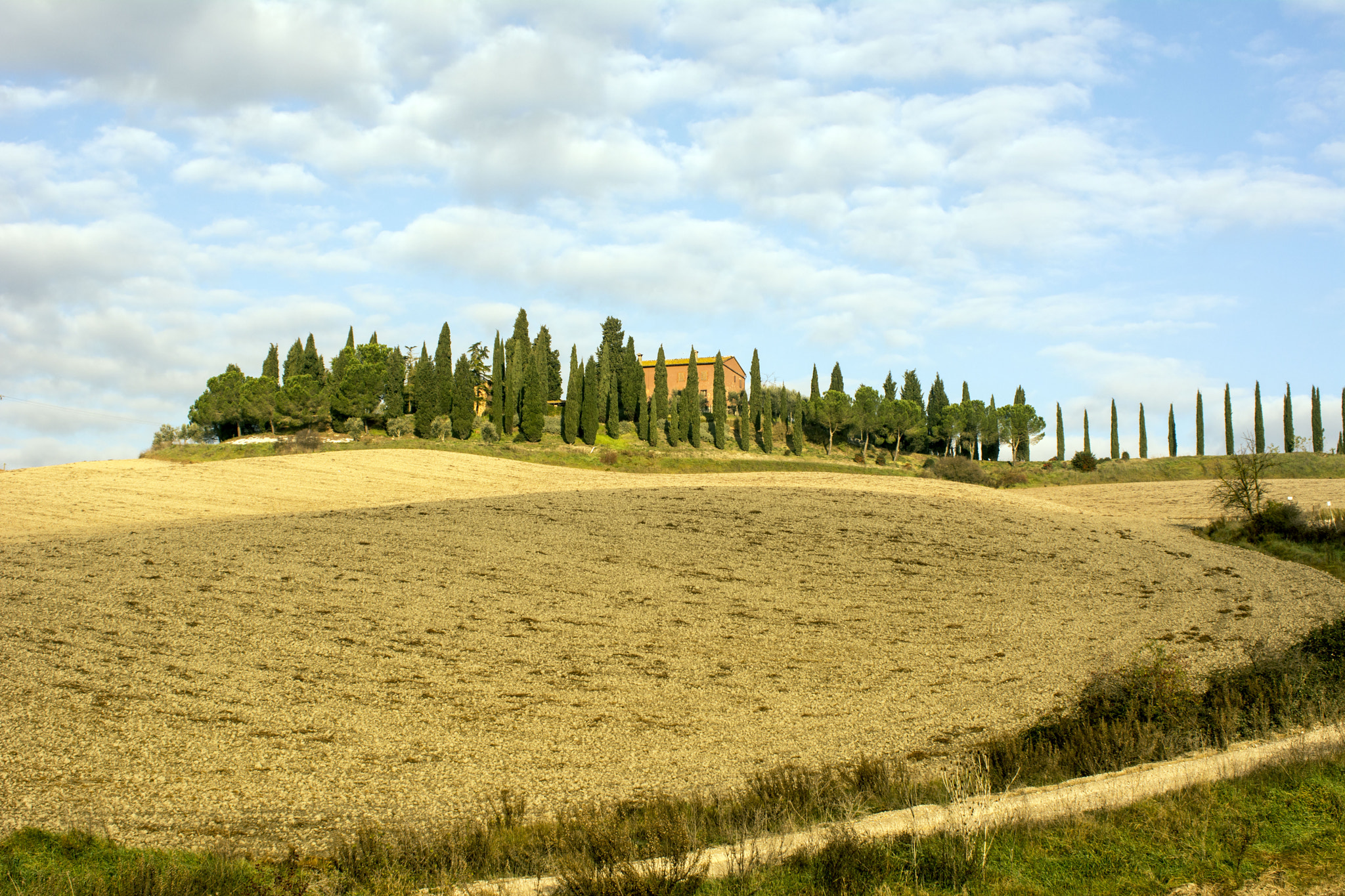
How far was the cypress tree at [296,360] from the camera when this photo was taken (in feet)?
280

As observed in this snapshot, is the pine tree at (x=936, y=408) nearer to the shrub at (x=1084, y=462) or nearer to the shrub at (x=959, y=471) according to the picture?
the shrub at (x=1084, y=462)

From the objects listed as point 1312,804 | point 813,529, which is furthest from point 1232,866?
point 813,529

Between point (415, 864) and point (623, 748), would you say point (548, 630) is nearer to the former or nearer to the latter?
point (623, 748)

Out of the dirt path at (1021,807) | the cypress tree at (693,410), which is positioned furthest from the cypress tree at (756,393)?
the dirt path at (1021,807)

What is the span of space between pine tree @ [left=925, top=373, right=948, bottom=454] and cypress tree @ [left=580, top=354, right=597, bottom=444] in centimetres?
4989

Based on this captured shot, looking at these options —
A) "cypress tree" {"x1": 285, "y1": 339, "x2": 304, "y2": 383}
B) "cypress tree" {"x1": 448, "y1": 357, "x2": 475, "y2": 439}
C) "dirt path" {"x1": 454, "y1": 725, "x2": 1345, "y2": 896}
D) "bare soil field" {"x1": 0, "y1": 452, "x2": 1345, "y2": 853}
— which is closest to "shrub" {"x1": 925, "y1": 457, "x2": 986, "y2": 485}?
"bare soil field" {"x1": 0, "y1": 452, "x2": 1345, "y2": 853}

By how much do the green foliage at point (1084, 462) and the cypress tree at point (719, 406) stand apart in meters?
34.7

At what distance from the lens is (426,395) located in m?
70.0

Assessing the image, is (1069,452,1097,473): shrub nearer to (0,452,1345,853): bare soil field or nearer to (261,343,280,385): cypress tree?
(0,452,1345,853): bare soil field

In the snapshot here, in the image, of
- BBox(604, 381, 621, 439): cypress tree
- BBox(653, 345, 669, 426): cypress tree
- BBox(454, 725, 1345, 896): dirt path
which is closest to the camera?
BBox(454, 725, 1345, 896): dirt path

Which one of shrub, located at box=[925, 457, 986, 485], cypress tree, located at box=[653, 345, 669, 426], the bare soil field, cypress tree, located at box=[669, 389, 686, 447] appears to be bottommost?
the bare soil field

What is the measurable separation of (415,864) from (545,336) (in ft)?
274

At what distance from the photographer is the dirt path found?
6.54 metres

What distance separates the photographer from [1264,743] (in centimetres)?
937
